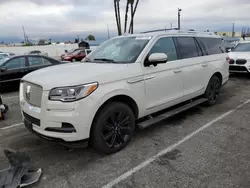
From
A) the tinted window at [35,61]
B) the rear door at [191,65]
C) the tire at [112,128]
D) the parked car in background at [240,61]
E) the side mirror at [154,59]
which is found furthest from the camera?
the parked car in background at [240,61]

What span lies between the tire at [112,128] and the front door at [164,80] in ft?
1.68

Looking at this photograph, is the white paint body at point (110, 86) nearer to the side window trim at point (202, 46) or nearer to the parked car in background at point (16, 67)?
the side window trim at point (202, 46)

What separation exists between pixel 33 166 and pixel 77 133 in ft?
2.83

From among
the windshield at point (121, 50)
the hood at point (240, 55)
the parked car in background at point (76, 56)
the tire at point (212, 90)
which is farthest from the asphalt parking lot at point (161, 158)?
the parked car in background at point (76, 56)

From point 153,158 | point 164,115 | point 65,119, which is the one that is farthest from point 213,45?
point 65,119

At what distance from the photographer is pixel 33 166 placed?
9.96ft

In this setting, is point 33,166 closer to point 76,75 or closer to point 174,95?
point 76,75

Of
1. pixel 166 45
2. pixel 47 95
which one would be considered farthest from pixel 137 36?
pixel 47 95

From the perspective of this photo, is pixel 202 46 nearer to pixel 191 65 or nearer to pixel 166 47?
pixel 191 65

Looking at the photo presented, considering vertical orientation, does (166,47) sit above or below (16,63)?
above

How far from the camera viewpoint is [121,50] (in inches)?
156

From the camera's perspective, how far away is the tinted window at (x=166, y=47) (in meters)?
3.90

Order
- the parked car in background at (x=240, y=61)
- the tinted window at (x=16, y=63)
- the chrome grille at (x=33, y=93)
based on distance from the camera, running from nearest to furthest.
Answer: the chrome grille at (x=33, y=93), the tinted window at (x=16, y=63), the parked car in background at (x=240, y=61)

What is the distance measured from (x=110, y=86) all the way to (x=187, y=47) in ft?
7.77
